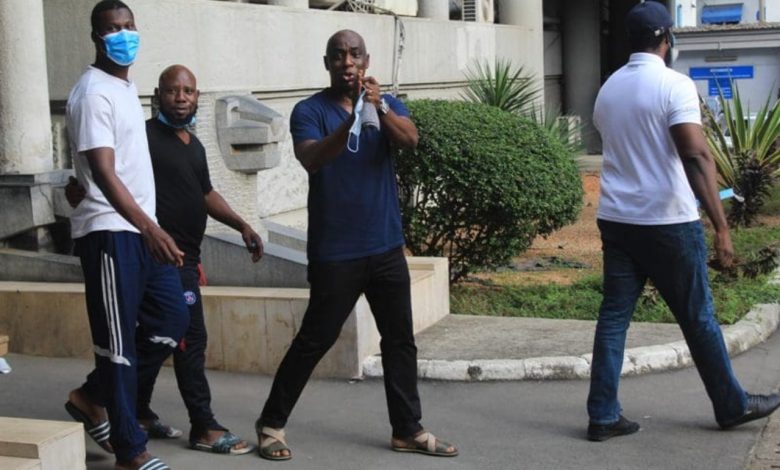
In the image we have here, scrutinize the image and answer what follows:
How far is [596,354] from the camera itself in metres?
5.73

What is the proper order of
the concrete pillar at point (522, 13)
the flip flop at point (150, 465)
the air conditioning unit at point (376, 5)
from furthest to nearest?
1. the concrete pillar at point (522, 13)
2. the air conditioning unit at point (376, 5)
3. the flip flop at point (150, 465)

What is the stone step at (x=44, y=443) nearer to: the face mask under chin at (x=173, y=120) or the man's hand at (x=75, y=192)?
the man's hand at (x=75, y=192)

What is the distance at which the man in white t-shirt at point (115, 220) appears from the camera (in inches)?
190

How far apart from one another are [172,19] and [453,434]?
14.5ft

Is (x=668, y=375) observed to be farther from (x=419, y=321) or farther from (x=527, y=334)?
(x=419, y=321)

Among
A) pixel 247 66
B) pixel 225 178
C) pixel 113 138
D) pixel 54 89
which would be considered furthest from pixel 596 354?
pixel 247 66

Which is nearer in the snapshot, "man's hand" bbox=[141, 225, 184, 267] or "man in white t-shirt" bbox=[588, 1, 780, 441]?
"man's hand" bbox=[141, 225, 184, 267]

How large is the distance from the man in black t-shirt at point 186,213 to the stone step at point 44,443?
2.51 feet

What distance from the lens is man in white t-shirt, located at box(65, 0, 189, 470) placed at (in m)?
4.83

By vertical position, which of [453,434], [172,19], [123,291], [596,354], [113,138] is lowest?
[453,434]

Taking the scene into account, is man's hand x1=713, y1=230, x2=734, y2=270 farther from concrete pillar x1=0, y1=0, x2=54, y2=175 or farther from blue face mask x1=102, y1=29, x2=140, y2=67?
concrete pillar x1=0, y1=0, x2=54, y2=175

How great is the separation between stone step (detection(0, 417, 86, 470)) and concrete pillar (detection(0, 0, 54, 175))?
349 centimetres

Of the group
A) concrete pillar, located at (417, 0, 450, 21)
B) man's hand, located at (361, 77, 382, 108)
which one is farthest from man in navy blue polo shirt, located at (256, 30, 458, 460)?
concrete pillar, located at (417, 0, 450, 21)

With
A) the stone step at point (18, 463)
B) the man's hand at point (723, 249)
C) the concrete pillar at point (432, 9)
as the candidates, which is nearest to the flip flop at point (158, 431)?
the stone step at point (18, 463)
